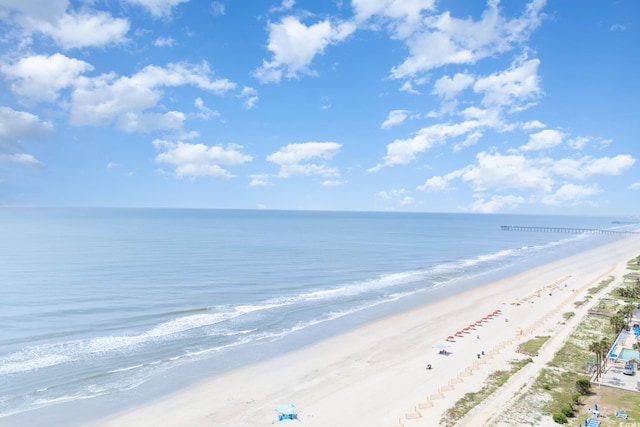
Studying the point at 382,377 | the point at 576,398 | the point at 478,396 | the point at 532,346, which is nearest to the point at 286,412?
the point at 382,377

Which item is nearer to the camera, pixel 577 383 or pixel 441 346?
pixel 577 383

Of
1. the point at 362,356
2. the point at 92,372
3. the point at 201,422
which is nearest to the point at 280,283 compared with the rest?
the point at 362,356

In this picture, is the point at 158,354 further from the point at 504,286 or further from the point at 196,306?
the point at 504,286

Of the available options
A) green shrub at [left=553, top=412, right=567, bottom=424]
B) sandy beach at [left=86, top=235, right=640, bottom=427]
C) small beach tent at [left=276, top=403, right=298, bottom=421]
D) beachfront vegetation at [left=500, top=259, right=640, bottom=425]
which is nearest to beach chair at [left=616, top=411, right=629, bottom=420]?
beachfront vegetation at [left=500, top=259, right=640, bottom=425]

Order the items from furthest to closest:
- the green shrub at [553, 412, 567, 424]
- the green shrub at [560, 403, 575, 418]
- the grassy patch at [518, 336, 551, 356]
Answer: the grassy patch at [518, 336, 551, 356]
the green shrub at [560, 403, 575, 418]
the green shrub at [553, 412, 567, 424]

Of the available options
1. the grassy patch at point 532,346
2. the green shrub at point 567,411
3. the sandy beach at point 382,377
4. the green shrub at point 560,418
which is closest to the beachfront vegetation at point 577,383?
the green shrub at point 560,418

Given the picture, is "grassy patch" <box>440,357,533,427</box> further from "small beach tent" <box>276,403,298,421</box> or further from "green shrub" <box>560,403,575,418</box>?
"small beach tent" <box>276,403,298,421</box>

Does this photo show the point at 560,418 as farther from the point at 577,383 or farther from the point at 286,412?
the point at 286,412

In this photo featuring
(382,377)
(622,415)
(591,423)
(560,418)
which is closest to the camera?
(591,423)
